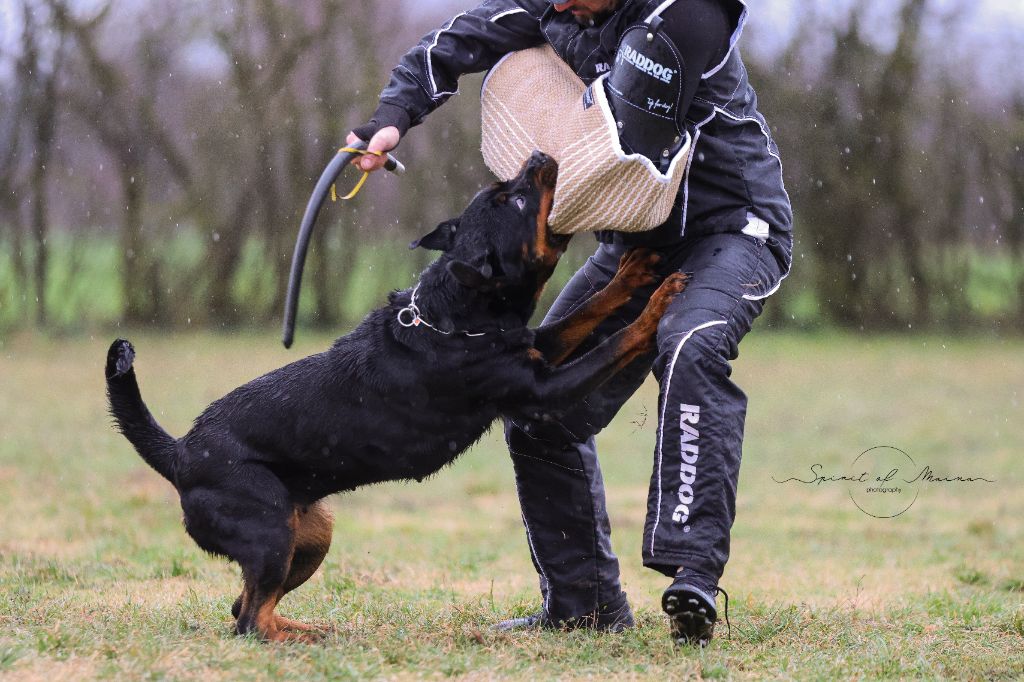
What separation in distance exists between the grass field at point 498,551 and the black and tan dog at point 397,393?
0.40m

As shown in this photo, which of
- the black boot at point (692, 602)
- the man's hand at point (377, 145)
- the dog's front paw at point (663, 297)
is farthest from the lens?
the man's hand at point (377, 145)

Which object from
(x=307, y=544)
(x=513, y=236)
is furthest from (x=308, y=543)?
(x=513, y=236)

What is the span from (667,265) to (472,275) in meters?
0.68

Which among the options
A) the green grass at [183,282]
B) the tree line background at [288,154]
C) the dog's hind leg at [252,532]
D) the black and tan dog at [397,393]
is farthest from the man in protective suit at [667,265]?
the green grass at [183,282]

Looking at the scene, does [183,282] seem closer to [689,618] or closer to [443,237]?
[443,237]

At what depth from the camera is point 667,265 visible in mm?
4035

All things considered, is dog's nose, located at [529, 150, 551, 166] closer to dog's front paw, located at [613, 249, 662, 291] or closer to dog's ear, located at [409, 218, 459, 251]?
dog's ear, located at [409, 218, 459, 251]

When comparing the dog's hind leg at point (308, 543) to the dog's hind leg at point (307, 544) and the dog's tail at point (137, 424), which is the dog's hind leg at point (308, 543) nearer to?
the dog's hind leg at point (307, 544)

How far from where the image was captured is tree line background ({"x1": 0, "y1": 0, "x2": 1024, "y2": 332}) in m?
13.8

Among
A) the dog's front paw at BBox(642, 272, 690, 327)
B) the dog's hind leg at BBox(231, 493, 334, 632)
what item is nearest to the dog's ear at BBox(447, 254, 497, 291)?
the dog's front paw at BBox(642, 272, 690, 327)

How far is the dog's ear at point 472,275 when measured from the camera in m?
3.82

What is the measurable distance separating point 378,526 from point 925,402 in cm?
633

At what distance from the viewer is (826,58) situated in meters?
14.8

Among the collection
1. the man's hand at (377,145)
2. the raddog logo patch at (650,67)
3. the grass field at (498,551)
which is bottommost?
the grass field at (498,551)
